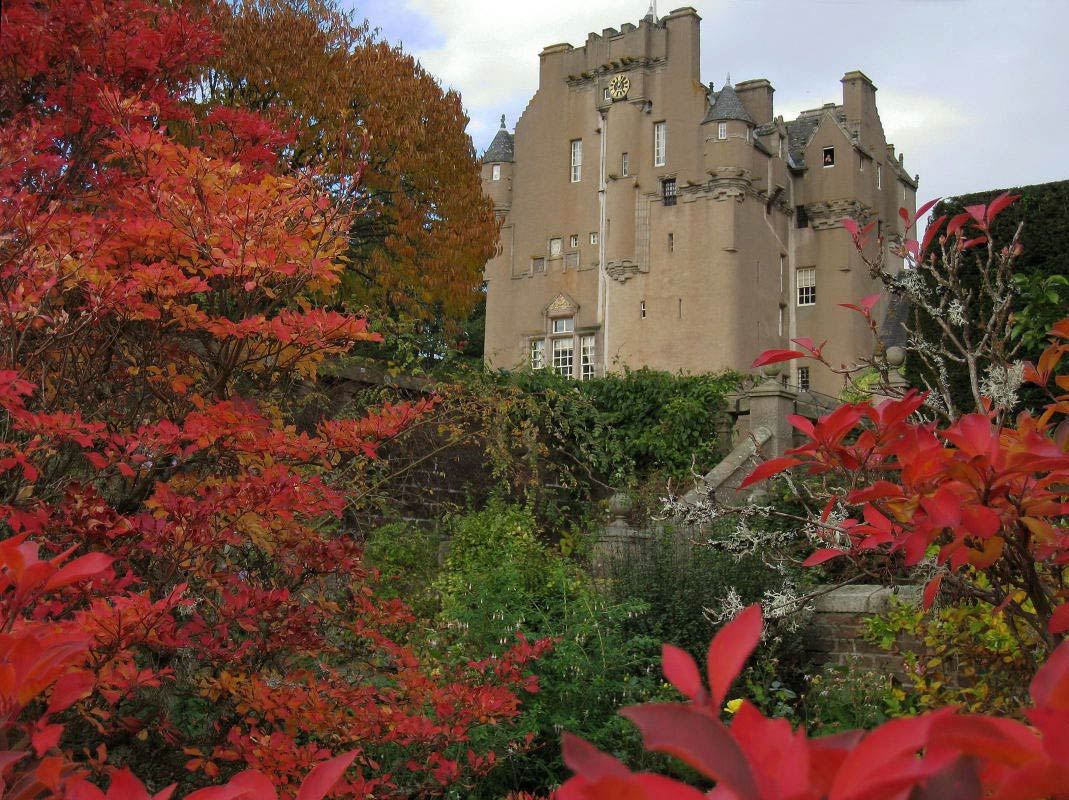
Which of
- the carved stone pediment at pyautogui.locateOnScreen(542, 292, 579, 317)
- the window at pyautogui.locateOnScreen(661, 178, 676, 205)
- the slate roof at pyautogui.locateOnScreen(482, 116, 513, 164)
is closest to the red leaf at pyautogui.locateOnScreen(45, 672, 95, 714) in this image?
the window at pyautogui.locateOnScreen(661, 178, 676, 205)

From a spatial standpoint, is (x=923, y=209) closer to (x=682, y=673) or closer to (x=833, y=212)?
(x=682, y=673)

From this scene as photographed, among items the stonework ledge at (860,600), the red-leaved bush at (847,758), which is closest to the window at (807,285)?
the stonework ledge at (860,600)

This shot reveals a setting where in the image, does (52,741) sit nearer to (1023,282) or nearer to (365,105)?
(1023,282)

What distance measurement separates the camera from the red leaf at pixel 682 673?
825 mm

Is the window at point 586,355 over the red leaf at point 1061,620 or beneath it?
over

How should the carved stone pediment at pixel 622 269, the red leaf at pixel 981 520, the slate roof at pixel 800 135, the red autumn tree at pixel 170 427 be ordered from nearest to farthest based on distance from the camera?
1. the red leaf at pixel 981 520
2. the red autumn tree at pixel 170 427
3. the carved stone pediment at pixel 622 269
4. the slate roof at pixel 800 135

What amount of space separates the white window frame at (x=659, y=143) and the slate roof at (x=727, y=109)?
4.51 ft

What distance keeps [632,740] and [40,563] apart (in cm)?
456

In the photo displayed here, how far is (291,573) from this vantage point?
3.76 m

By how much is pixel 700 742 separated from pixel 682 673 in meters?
0.12

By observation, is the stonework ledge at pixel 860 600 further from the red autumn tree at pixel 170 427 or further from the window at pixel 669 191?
the window at pixel 669 191

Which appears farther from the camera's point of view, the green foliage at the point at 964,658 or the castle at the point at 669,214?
the castle at the point at 669,214

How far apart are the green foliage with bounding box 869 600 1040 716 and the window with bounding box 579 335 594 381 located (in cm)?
2129

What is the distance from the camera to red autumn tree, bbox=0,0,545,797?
3.14 m
